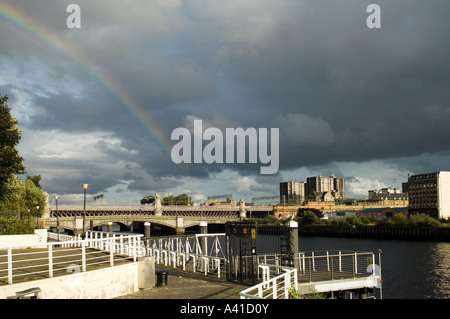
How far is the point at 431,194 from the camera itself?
15812 centimetres

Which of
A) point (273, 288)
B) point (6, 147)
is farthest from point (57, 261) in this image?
point (6, 147)

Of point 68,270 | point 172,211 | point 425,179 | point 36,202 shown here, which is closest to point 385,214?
point 425,179

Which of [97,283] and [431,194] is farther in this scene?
[431,194]

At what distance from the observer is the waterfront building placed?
6053 inches

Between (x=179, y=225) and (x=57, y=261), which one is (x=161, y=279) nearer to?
(x=57, y=261)

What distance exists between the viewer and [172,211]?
559ft

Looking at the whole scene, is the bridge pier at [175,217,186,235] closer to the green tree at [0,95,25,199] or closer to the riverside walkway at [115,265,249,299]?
the green tree at [0,95,25,199]

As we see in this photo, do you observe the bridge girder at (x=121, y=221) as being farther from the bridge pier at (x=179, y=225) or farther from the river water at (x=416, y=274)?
the river water at (x=416, y=274)

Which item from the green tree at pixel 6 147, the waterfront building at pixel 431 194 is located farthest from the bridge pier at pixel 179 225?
the waterfront building at pixel 431 194

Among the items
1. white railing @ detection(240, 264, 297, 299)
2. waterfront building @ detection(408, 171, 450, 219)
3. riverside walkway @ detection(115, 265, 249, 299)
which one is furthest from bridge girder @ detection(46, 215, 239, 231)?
white railing @ detection(240, 264, 297, 299)

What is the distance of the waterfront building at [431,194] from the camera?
6053 inches
